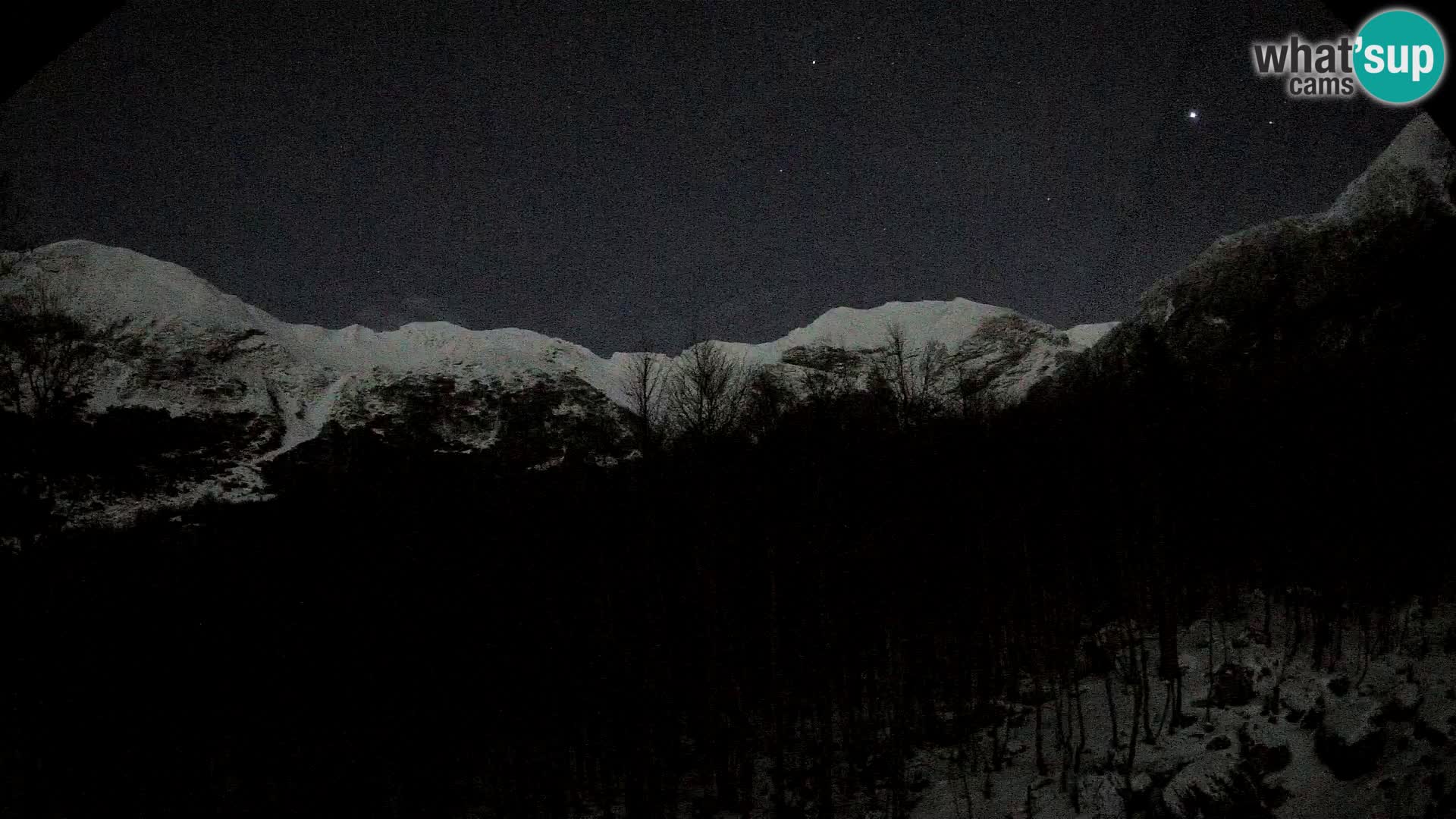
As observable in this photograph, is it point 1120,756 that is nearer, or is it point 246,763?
point 1120,756

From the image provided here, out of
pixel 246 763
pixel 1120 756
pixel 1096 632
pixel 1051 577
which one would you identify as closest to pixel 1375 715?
pixel 1120 756

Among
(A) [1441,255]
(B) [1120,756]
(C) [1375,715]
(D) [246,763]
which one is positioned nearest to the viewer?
(C) [1375,715]

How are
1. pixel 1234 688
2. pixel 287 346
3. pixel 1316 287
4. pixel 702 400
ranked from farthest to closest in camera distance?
pixel 287 346
pixel 1316 287
pixel 702 400
pixel 1234 688

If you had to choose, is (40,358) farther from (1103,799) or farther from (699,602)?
(1103,799)

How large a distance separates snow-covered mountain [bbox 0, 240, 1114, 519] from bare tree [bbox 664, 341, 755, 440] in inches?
2435

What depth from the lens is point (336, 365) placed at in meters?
125

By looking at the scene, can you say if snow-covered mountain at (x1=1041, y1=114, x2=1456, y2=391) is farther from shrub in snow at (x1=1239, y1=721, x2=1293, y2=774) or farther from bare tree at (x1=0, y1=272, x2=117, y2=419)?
bare tree at (x1=0, y1=272, x2=117, y2=419)

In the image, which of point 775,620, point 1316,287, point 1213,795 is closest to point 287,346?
point 775,620

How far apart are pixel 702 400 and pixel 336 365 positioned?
424 ft

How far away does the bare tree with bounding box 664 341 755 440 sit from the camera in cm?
2042

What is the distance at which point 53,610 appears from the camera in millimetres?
19312

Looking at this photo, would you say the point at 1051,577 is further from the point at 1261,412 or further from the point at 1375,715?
the point at 1375,715

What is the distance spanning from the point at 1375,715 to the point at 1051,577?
1427 centimetres

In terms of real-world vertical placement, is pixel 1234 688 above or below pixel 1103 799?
above
